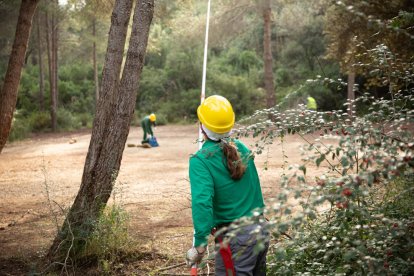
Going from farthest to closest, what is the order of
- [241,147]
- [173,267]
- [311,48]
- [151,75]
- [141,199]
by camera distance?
[151,75], [311,48], [141,199], [173,267], [241,147]

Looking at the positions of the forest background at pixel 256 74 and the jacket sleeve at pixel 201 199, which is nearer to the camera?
the forest background at pixel 256 74

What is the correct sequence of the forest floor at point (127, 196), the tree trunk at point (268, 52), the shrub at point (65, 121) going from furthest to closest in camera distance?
the shrub at point (65, 121), the tree trunk at point (268, 52), the forest floor at point (127, 196)

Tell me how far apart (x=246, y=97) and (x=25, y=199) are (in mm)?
20070

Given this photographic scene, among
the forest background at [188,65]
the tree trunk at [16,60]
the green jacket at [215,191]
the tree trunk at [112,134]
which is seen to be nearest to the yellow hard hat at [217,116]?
the green jacket at [215,191]

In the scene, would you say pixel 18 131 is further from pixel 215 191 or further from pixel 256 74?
pixel 215 191

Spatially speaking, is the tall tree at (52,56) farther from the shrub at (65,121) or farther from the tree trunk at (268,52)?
the tree trunk at (268,52)

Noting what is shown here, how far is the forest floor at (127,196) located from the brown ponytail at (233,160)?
0.57 meters

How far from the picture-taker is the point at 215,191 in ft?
9.30

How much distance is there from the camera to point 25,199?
8.23 metres

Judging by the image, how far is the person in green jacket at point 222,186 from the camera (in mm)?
2730

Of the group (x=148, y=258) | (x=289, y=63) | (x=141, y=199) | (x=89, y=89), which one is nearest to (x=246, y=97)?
(x=289, y=63)

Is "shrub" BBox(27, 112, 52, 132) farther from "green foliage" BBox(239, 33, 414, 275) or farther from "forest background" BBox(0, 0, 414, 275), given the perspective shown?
"green foliage" BBox(239, 33, 414, 275)

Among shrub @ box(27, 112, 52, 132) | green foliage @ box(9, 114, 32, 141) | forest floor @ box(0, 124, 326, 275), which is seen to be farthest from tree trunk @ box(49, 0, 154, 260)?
shrub @ box(27, 112, 52, 132)

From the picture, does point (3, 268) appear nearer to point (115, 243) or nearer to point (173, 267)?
point (115, 243)
